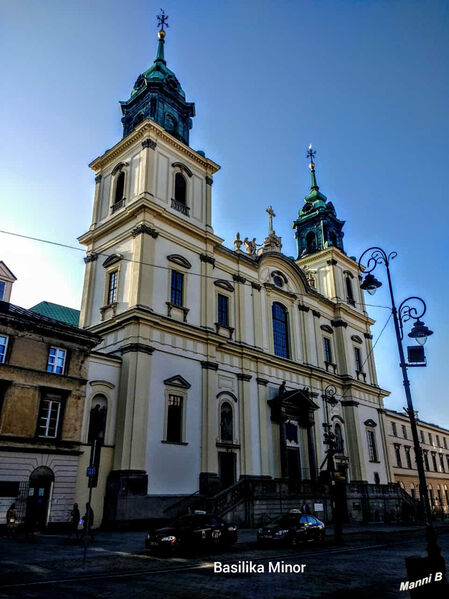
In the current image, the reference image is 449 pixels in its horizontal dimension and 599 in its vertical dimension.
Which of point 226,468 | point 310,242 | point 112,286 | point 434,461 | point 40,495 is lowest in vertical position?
point 40,495

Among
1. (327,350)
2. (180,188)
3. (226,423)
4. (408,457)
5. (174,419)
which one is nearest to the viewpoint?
(174,419)

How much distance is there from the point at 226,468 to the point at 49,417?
11324mm

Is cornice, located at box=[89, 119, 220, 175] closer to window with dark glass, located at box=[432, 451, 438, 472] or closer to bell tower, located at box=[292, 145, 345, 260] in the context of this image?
bell tower, located at box=[292, 145, 345, 260]

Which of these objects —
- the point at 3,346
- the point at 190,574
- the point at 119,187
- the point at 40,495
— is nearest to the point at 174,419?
the point at 40,495

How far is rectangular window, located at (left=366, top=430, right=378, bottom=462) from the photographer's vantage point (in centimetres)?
3953

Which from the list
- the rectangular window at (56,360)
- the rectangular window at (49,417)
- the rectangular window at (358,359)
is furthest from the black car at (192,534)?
the rectangular window at (358,359)

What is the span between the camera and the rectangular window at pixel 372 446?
39531 mm

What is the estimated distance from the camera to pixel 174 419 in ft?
83.1

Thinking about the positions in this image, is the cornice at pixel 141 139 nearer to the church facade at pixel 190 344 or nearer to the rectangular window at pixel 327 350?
the church facade at pixel 190 344

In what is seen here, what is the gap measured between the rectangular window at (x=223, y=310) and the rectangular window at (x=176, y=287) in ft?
12.1

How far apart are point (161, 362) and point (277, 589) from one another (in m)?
16.8

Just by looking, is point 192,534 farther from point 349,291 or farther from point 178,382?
point 349,291

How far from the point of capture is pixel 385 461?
134 ft

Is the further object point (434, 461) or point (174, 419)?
point (434, 461)
